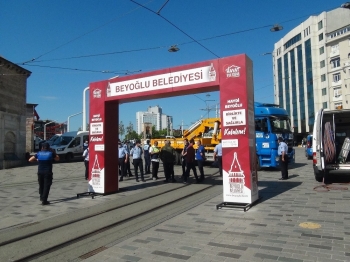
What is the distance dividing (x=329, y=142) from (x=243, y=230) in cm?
792

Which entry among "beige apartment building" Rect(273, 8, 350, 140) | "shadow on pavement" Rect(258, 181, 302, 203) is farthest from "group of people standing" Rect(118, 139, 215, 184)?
"beige apartment building" Rect(273, 8, 350, 140)

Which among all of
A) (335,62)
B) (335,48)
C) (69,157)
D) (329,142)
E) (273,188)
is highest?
(335,48)

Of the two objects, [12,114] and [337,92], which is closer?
[12,114]

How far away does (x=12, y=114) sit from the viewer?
22625mm

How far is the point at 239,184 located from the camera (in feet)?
25.6

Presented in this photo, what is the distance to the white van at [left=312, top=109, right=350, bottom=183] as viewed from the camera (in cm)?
1082

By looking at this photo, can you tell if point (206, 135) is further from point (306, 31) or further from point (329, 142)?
point (306, 31)

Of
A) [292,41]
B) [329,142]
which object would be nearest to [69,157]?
[329,142]

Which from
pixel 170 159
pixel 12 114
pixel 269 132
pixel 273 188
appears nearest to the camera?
pixel 273 188

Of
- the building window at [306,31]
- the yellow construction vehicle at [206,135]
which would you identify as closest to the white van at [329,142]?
the yellow construction vehicle at [206,135]

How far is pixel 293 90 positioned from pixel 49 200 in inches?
2822

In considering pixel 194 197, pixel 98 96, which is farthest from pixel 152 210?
pixel 98 96

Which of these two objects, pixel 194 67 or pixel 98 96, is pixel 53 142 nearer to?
pixel 98 96

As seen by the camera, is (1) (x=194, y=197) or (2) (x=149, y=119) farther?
(2) (x=149, y=119)
